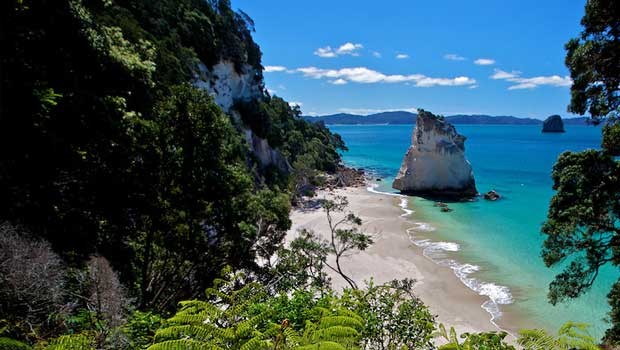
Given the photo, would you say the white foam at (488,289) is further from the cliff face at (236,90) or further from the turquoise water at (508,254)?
the cliff face at (236,90)

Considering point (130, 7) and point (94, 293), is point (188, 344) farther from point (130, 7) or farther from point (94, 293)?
point (130, 7)

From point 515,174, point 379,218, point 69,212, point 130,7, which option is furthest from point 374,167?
point 69,212

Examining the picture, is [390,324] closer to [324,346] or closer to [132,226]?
[324,346]

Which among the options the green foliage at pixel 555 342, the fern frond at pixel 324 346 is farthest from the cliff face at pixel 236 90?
the green foliage at pixel 555 342

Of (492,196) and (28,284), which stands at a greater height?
(28,284)

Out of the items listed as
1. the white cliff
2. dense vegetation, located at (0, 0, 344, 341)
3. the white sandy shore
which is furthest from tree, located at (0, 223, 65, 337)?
the white cliff

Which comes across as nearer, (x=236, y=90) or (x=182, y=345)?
(x=182, y=345)

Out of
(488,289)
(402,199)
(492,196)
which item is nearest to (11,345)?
(488,289)
